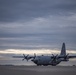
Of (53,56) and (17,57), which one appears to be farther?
(17,57)

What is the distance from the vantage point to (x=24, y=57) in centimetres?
11956

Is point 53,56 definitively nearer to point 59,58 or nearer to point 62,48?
point 59,58

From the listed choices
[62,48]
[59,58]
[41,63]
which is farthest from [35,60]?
[62,48]

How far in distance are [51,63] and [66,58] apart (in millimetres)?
6559

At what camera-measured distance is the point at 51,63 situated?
106m

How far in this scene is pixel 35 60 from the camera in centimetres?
10212

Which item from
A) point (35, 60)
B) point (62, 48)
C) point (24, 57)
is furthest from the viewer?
point (62, 48)

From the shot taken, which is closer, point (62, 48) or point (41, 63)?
point (41, 63)

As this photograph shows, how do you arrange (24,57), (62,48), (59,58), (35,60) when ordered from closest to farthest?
1. (35,60)
2. (59,58)
3. (24,57)
4. (62,48)

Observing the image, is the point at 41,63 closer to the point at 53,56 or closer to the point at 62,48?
the point at 53,56

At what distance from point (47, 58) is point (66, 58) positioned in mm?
8515

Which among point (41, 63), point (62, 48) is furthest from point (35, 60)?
point (62, 48)

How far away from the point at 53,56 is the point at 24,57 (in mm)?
17982

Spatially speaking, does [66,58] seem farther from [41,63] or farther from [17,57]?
[17,57]
